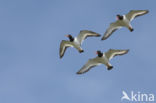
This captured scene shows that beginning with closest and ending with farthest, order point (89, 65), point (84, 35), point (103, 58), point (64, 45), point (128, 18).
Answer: point (103, 58), point (89, 65), point (128, 18), point (84, 35), point (64, 45)

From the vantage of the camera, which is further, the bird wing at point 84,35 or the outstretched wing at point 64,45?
the outstretched wing at point 64,45

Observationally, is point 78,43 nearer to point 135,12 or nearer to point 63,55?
point 63,55

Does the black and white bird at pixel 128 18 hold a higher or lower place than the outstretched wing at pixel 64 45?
higher

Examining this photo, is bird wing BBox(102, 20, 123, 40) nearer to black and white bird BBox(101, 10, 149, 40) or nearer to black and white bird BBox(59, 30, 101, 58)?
black and white bird BBox(101, 10, 149, 40)

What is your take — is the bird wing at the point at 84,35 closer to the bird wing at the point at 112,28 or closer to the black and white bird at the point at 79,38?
the black and white bird at the point at 79,38

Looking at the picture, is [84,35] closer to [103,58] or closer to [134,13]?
[103,58]

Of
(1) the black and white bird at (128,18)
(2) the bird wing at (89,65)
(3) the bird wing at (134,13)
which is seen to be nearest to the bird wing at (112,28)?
(1) the black and white bird at (128,18)

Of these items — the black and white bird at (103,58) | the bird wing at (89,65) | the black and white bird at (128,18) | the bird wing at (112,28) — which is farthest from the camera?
the bird wing at (112,28)

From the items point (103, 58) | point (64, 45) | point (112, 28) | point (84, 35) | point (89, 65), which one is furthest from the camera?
point (64, 45)

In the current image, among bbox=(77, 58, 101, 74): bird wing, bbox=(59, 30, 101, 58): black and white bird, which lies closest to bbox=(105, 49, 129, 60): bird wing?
bbox=(77, 58, 101, 74): bird wing

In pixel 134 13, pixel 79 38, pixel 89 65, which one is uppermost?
pixel 134 13

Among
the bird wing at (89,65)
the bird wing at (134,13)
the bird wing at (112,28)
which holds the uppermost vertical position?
the bird wing at (134,13)

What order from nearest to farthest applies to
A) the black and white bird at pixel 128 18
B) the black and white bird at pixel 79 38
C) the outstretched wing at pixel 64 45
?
the black and white bird at pixel 128 18 < the black and white bird at pixel 79 38 < the outstretched wing at pixel 64 45

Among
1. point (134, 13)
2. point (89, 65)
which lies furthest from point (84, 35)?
point (134, 13)
